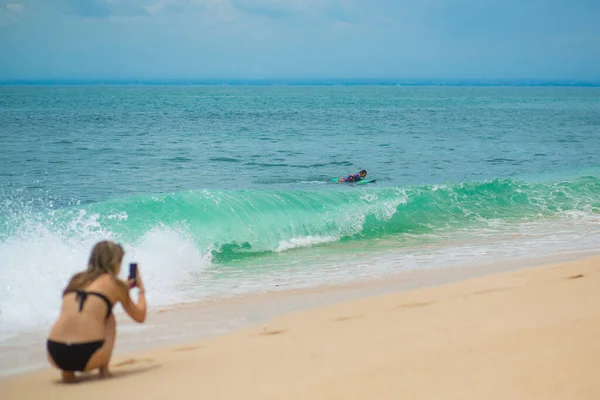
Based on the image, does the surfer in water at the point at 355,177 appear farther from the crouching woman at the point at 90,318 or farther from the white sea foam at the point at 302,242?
the crouching woman at the point at 90,318

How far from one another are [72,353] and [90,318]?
287mm

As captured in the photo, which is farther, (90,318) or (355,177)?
(355,177)

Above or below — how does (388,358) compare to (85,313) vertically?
below

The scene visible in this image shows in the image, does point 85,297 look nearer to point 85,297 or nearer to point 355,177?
point 85,297

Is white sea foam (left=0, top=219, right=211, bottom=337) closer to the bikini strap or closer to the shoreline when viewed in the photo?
the shoreline

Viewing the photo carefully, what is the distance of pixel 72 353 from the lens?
503 cm

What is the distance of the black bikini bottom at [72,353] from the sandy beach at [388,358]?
16cm

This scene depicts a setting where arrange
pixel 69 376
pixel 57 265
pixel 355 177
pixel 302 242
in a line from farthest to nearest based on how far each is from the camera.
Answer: pixel 355 177 < pixel 302 242 < pixel 57 265 < pixel 69 376

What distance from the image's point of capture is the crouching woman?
502 cm

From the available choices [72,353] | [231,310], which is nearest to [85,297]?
[72,353]

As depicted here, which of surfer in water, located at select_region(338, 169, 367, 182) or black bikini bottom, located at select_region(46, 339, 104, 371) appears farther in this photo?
surfer in water, located at select_region(338, 169, 367, 182)

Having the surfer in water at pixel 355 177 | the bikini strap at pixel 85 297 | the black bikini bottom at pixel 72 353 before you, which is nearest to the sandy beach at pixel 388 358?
the black bikini bottom at pixel 72 353

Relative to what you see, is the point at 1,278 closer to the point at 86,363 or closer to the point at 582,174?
the point at 86,363

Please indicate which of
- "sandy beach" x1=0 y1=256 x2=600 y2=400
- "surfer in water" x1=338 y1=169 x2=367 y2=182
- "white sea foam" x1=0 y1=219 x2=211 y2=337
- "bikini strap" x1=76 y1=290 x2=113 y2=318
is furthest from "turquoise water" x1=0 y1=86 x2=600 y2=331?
"bikini strap" x1=76 y1=290 x2=113 y2=318
